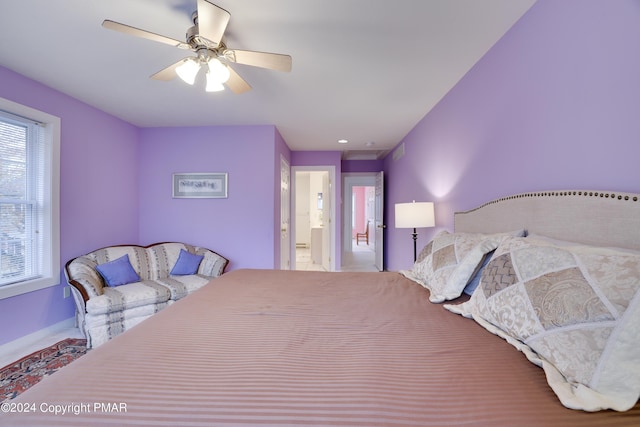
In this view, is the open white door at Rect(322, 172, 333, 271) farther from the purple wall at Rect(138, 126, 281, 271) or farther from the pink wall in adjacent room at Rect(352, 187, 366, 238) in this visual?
the pink wall in adjacent room at Rect(352, 187, 366, 238)

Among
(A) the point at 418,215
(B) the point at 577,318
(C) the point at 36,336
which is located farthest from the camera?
(A) the point at 418,215

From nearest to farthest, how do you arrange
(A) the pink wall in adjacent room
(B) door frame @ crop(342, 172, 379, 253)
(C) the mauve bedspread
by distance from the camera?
(C) the mauve bedspread < (B) door frame @ crop(342, 172, 379, 253) < (A) the pink wall in adjacent room

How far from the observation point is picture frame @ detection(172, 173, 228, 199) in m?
3.66

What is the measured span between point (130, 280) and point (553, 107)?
379cm

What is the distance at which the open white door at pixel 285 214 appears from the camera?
423 cm

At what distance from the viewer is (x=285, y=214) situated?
4543 mm

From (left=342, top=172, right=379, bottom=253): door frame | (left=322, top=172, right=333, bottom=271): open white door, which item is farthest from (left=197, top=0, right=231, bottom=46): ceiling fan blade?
(left=342, top=172, right=379, bottom=253): door frame

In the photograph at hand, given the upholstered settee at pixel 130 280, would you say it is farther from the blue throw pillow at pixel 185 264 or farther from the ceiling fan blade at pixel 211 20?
the ceiling fan blade at pixel 211 20

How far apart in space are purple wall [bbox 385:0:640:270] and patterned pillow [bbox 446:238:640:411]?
0.53m

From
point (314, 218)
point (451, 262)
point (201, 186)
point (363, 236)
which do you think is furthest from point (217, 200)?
point (363, 236)

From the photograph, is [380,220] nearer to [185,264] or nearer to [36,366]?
[185,264]

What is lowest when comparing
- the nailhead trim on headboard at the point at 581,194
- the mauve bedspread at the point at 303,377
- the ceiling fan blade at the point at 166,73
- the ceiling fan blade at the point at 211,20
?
→ the mauve bedspread at the point at 303,377

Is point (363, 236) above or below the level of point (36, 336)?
above

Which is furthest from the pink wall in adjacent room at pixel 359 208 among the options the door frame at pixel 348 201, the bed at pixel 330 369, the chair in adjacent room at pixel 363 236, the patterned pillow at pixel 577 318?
the patterned pillow at pixel 577 318
